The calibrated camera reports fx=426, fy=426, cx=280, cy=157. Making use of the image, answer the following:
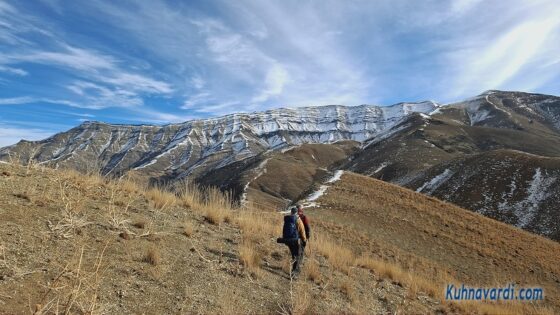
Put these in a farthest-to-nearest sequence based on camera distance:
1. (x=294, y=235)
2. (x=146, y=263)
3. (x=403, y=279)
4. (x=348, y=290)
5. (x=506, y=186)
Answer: (x=506, y=186) < (x=403, y=279) < (x=294, y=235) < (x=348, y=290) < (x=146, y=263)

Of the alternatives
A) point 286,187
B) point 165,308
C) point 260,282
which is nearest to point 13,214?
point 165,308

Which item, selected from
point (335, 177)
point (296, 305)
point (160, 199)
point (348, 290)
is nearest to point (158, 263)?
point (296, 305)

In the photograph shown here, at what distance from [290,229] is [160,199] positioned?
412 centimetres

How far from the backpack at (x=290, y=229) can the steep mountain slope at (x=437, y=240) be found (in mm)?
8915

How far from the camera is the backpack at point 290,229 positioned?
32.8 ft

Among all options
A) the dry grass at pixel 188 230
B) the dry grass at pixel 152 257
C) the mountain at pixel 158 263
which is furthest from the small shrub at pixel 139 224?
the dry grass at pixel 152 257

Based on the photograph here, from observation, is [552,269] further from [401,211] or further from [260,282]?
[260,282]

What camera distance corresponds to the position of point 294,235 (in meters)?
9.99

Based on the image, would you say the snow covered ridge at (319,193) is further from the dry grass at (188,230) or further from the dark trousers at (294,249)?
the dry grass at (188,230)

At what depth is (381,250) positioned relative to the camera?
21.0 m

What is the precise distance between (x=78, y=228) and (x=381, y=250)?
52.1 ft

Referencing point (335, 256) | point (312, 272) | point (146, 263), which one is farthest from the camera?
point (335, 256)

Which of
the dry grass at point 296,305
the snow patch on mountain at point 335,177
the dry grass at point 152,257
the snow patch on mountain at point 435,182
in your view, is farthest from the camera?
the snow patch on mountain at point 435,182

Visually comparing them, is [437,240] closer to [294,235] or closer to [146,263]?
[294,235]
